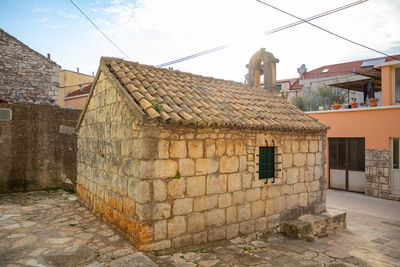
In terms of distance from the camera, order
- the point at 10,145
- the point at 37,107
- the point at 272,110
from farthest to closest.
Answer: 1. the point at 37,107
2. the point at 10,145
3. the point at 272,110

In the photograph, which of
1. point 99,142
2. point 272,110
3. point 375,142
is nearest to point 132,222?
point 99,142

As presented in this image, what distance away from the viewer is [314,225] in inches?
242

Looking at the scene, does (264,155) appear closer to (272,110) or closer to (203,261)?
(272,110)

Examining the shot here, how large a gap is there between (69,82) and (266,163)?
949 inches

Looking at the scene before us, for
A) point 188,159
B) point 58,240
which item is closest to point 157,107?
point 188,159

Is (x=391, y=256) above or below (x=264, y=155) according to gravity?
below

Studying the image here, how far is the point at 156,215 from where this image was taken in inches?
171

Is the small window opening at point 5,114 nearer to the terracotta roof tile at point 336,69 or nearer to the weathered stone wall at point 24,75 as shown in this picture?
the weathered stone wall at point 24,75

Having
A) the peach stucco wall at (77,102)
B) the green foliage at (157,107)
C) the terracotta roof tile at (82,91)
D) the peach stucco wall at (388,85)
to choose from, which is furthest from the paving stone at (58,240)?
the terracotta roof tile at (82,91)

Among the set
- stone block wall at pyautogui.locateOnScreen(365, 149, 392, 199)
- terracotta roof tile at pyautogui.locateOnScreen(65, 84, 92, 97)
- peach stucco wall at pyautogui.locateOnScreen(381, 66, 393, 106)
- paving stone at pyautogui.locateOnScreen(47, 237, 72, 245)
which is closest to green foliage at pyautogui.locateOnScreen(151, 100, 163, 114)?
paving stone at pyautogui.locateOnScreen(47, 237, 72, 245)

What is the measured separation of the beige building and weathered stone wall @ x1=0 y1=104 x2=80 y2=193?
17092mm

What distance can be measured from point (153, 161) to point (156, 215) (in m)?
0.87

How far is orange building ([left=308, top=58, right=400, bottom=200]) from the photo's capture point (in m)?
9.77

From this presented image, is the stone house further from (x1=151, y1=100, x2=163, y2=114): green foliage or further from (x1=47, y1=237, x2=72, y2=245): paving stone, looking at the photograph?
(x1=47, y1=237, x2=72, y2=245): paving stone
